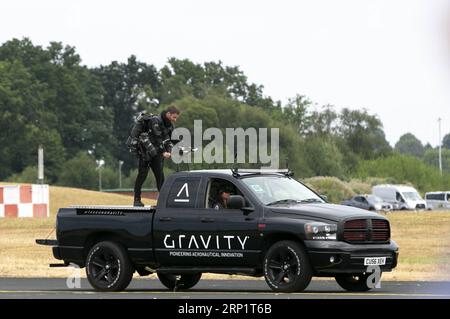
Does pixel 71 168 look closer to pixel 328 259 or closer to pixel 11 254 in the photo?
pixel 11 254

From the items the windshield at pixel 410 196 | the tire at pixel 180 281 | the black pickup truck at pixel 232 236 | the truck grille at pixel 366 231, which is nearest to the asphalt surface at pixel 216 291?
the tire at pixel 180 281

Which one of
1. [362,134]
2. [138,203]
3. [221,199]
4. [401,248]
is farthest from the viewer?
[362,134]

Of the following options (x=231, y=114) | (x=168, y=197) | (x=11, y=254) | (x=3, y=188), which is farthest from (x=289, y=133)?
(x=168, y=197)

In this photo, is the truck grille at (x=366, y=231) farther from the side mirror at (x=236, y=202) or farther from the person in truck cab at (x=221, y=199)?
the person in truck cab at (x=221, y=199)

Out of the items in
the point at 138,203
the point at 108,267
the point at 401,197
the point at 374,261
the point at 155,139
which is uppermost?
the point at 155,139

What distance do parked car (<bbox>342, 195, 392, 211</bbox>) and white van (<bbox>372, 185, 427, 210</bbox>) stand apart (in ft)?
4.35

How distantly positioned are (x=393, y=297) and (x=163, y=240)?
362 cm

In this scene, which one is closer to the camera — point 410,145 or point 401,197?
point 401,197

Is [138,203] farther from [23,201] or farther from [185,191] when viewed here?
[23,201]

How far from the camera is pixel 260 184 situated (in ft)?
57.9

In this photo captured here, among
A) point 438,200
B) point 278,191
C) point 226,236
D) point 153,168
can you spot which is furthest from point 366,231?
point 438,200

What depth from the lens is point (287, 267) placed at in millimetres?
16484

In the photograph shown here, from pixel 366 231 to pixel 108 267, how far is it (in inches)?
152
